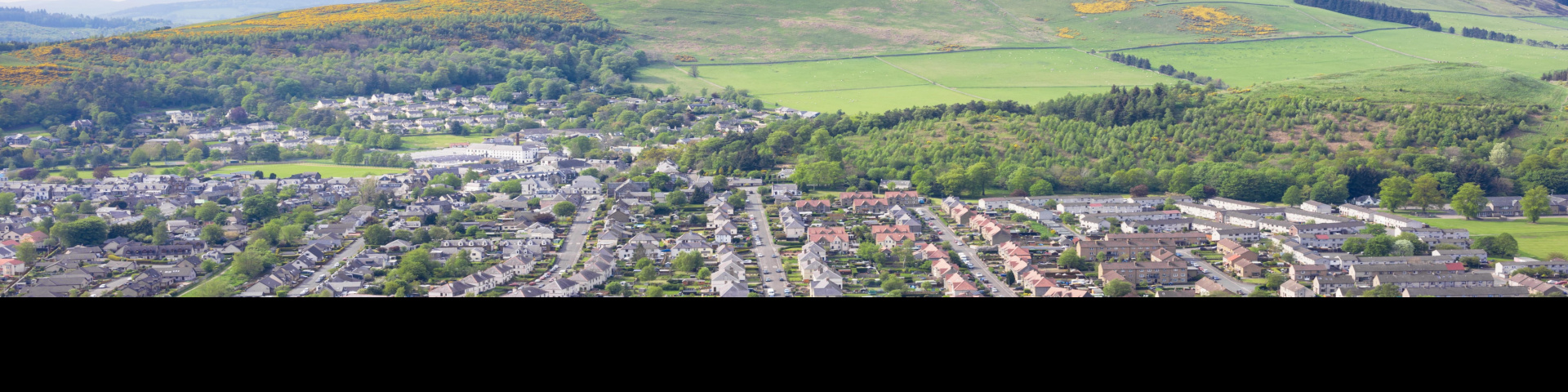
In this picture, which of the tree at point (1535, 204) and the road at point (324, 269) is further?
the tree at point (1535, 204)

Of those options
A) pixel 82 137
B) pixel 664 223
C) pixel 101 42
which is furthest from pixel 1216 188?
pixel 101 42

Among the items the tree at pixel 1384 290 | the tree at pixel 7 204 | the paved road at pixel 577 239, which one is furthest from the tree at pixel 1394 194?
the tree at pixel 7 204

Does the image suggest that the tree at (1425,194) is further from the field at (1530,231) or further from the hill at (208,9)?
the hill at (208,9)

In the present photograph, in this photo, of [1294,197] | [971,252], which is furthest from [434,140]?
[1294,197]

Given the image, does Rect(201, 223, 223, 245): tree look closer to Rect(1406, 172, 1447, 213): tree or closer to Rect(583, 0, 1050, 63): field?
Rect(1406, 172, 1447, 213): tree

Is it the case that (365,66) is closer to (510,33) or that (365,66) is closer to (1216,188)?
(510,33)

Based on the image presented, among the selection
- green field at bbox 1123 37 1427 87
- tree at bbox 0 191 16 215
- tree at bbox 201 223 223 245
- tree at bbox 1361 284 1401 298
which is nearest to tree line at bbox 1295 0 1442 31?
green field at bbox 1123 37 1427 87
